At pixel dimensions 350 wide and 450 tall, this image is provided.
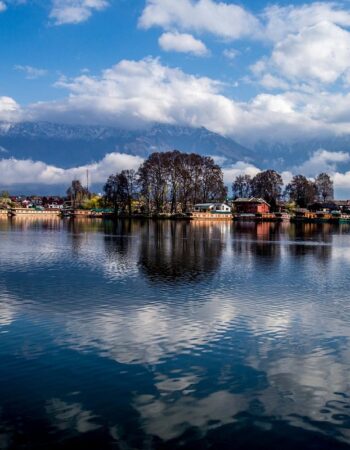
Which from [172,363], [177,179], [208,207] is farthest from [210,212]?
[172,363]

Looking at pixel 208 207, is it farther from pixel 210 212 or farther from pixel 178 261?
pixel 178 261

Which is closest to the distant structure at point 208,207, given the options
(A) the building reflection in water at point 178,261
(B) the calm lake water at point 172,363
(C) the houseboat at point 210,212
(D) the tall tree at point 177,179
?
(C) the houseboat at point 210,212

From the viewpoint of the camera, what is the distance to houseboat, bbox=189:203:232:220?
184m

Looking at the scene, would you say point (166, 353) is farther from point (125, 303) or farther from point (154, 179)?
point (154, 179)

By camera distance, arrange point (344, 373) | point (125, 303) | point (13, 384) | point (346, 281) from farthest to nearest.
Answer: point (346, 281)
point (125, 303)
point (344, 373)
point (13, 384)

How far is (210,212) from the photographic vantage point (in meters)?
190

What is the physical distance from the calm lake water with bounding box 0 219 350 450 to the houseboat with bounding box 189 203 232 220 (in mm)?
145373

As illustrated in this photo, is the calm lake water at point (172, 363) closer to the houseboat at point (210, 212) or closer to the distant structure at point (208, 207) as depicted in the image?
the houseboat at point (210, 212)

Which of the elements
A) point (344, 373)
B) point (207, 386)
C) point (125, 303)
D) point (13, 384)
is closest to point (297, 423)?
point (207, 386)

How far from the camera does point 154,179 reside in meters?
177

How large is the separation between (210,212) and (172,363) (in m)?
173

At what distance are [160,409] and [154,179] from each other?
16446cm

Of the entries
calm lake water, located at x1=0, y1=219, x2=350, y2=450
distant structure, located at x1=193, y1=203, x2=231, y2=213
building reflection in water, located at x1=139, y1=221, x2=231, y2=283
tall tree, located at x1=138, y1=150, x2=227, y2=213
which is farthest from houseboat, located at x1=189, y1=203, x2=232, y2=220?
calm lake water, located at x1=0, y1=219, x2=350, y2=450

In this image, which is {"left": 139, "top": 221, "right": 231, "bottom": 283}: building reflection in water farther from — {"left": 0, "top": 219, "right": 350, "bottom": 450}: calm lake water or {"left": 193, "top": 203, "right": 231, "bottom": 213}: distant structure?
{"left": 193, "top": 203, "right": 231, "bottom": 213}: distant structure
